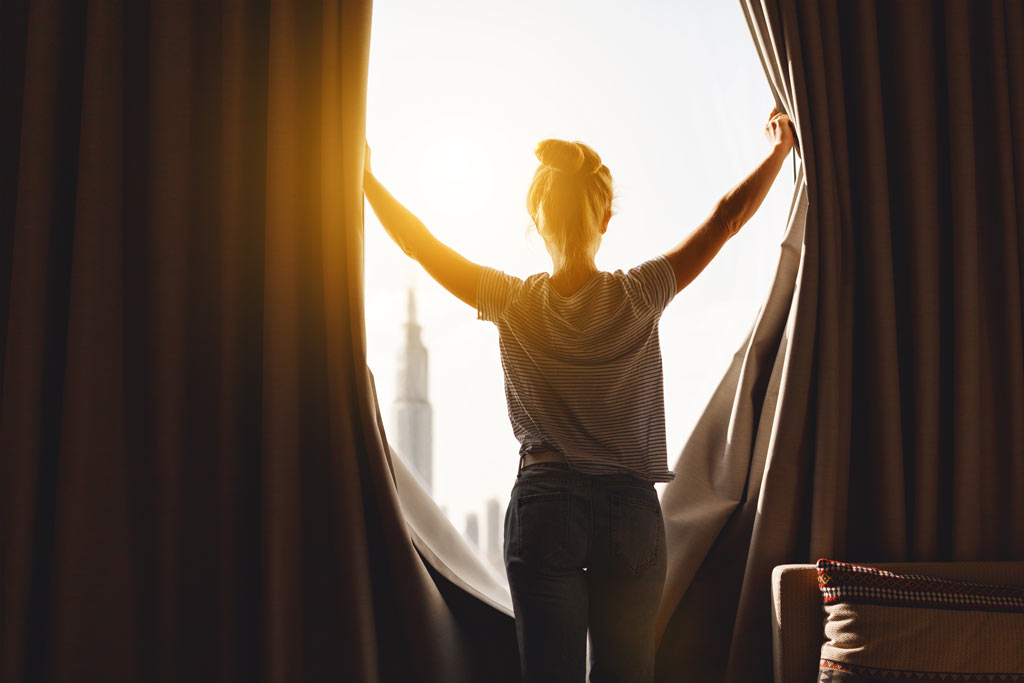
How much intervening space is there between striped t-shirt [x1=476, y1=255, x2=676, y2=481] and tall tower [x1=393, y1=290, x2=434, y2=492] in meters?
0.47

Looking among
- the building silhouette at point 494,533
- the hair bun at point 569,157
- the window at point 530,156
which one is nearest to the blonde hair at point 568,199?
the hair bun at point 569,157

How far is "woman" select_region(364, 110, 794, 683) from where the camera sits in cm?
115

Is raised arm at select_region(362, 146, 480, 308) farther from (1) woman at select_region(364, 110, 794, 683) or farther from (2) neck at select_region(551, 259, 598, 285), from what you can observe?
(2) neck at select_region(551, 259, 598, 285)

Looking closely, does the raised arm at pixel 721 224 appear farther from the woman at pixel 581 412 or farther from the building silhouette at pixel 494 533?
the building silhouette at pixel 494 533

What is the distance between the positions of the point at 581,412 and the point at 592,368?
8 centimetres

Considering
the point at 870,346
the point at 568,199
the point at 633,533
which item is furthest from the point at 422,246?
the point at 870,346

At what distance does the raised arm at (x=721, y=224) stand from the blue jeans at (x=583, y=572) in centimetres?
43

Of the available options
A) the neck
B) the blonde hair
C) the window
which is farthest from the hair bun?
the window

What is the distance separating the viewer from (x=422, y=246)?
142 cm

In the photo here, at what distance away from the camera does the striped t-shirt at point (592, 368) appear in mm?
1246

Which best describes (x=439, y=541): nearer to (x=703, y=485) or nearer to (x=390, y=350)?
(x=390, y=350)

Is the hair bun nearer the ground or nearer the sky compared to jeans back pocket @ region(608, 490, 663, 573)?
nearer the sky

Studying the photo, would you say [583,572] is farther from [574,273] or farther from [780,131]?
[780,131]

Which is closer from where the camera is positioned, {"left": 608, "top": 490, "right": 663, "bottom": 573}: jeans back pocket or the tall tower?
{"left": 608, "top": 490, "right": 663, "bottom": 573}: jeans back pocket
